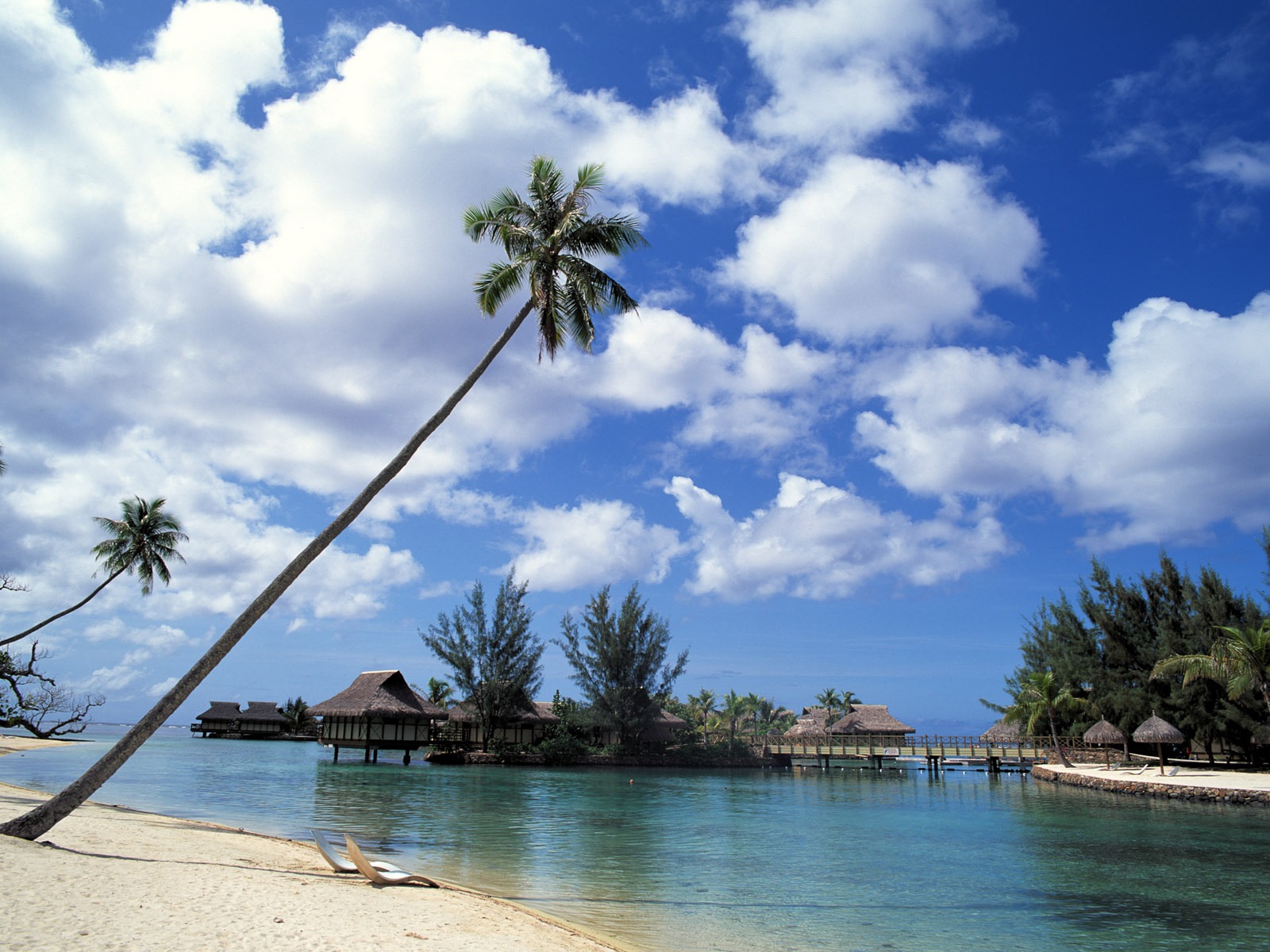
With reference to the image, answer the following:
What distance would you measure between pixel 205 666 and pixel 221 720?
74.7 metres

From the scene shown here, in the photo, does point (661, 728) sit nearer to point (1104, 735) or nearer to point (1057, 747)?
point (1057, 747)

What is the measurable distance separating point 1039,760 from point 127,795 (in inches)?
1502

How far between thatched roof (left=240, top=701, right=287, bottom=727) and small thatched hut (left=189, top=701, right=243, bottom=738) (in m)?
0.80

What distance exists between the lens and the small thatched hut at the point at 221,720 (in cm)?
7394

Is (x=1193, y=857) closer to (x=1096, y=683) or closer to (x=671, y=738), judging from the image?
(x=1096, y=683)

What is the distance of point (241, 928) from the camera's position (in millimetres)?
6238

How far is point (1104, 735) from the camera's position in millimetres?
30922

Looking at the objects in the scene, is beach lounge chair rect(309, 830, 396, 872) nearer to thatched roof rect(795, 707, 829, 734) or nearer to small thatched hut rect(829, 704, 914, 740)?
small thatched hut rect(829, 704, 914, 740)

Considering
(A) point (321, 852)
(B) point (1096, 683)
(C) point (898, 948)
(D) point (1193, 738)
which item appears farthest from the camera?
(B) point (1096, 683)

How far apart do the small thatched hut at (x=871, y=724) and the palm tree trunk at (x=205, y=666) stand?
42686mm

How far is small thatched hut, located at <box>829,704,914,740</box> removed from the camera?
49.5 m

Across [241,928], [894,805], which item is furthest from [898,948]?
[894,805]

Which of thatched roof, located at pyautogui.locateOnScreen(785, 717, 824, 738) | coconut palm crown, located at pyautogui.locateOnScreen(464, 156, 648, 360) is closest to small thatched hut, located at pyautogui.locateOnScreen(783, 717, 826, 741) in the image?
thatched roof, located at pyautogui.locateOnScreen(785, 717, 824, 738)

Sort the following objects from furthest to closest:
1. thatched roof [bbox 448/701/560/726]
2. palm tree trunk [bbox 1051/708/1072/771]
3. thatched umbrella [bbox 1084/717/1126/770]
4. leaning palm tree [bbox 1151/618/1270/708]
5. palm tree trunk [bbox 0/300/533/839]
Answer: thatched roof [bbox 448/701/560/726] < palm tree trunk [bbox 1051/708/1072/771] < thatched umbrella [bbox 1084/717/1126/770] < leaning palm tree [bbox 1151/618/1270/708] < palm tree trunk [bbox 0/300/533/839]
